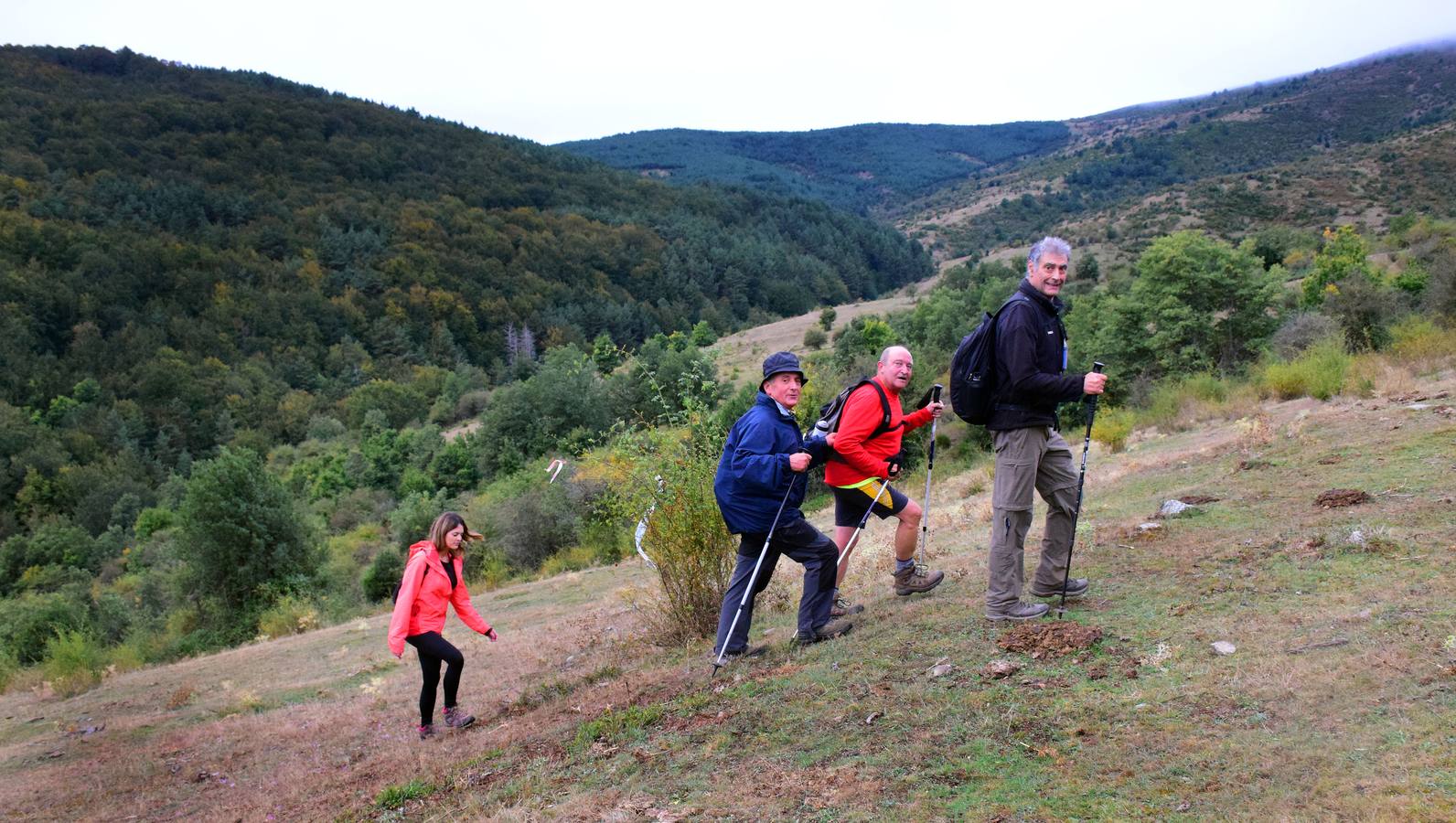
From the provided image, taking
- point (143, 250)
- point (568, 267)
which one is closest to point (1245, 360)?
point (568, 267)

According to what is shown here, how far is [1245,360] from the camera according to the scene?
26594 millimetres

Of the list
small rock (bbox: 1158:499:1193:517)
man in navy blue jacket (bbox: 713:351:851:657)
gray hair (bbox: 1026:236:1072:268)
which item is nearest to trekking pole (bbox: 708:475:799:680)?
man in navy blue jacket (bbox: 713:351:851:657)

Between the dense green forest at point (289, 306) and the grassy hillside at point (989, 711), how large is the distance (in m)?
3.41

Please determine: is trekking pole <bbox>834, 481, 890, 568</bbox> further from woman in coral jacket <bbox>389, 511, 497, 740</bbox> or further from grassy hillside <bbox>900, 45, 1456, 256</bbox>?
grassy hillside <bbox>900, 45, 1456, 256</bbox>

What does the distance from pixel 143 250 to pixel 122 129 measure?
3615 cm

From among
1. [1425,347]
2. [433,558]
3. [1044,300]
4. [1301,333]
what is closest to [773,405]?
[1044,300]

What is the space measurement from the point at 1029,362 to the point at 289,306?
9976 centimetres

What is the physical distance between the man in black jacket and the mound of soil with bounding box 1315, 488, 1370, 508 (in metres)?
2.75

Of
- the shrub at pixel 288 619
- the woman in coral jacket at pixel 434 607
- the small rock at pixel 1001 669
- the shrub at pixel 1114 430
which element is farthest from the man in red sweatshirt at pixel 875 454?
the shrub at pixel 288 619

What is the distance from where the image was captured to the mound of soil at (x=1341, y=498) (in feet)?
22.2

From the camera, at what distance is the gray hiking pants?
5.32 m

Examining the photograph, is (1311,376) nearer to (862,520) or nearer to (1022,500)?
(862,520)

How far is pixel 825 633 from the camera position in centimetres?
623

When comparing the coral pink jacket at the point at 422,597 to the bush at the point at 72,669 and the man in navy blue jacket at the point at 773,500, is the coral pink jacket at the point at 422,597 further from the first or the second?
the bush at the point at 72,669
